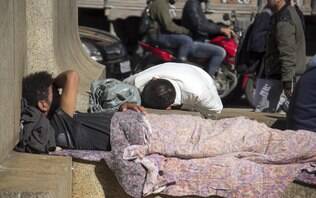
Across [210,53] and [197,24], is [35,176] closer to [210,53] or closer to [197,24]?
[210,53]

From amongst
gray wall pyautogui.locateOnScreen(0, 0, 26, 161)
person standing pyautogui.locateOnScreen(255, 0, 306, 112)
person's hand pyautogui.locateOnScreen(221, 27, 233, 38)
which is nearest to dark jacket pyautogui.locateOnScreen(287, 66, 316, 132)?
gray wall pyautogui.locateOnScreen(0, 0, 26, 161)

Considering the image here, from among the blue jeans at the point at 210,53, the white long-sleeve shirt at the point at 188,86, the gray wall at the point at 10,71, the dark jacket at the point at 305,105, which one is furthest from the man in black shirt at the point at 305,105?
the blue jeans at the point at 210,53

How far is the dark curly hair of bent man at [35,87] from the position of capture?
4895 millimetres

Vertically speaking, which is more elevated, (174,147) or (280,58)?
(174,147)

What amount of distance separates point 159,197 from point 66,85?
1108 mm

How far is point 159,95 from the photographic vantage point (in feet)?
19.2

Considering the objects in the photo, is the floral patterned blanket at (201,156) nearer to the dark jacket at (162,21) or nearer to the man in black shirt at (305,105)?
the man in black shirt at (305,105)

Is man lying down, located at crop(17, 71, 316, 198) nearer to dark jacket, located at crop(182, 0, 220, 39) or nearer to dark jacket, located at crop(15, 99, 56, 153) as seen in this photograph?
dark jacket, located at crop(15, 99, 56, 153)

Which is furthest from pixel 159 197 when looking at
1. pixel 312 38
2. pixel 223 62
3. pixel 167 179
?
pixel 312 38

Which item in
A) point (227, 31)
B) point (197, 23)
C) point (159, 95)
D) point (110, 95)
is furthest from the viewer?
point (227, 31)

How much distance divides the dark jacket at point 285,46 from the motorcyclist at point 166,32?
3.98 metres

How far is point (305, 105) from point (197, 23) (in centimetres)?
682

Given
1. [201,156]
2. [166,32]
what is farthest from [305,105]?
[166,32]

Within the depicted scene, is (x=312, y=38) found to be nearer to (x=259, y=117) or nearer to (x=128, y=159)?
(x=259, y=117)
